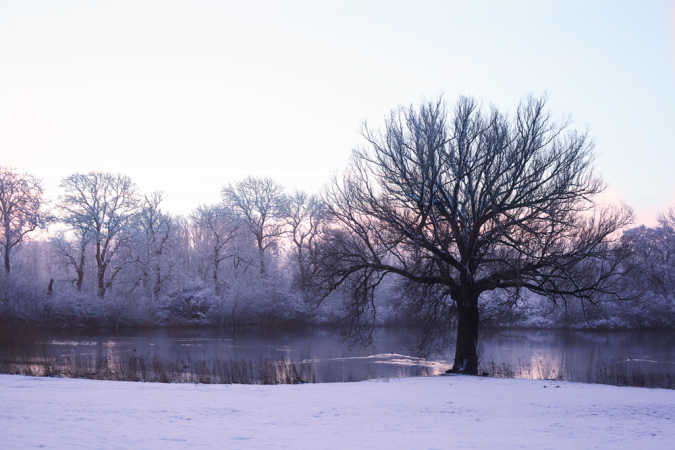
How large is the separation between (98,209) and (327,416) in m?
47.1

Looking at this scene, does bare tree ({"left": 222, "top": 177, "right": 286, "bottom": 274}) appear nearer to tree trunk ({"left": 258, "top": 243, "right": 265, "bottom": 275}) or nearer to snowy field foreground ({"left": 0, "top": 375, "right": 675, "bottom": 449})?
tree trunk ({"left": 258, "top": 243, "right": 265, "bottom": 275})

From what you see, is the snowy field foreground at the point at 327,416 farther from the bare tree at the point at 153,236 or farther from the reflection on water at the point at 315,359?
the bare tree at the point at 153,236

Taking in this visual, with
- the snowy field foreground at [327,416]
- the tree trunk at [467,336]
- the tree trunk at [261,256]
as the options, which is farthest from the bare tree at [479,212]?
the tree trunk at [261,256]

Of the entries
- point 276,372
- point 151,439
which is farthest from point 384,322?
point 151,439

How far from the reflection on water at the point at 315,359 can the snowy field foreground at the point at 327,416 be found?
5.18m

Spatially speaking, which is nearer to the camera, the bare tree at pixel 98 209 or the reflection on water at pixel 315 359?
the reflection on water at pixel 315 359

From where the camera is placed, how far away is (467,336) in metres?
18.9

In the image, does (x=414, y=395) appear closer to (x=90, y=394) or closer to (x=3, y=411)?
(x=90, y=394)

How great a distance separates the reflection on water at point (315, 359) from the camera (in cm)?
1920

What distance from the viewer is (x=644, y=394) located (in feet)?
44.0

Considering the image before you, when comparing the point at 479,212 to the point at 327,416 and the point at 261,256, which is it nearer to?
the point at 327,416

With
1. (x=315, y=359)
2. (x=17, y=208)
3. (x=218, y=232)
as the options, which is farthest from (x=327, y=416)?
(x=218, y=232)

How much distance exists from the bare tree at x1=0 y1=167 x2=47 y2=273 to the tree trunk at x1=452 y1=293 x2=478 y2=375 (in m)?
39.9

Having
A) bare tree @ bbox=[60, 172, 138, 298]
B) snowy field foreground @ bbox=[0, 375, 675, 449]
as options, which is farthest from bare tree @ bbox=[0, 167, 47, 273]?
snowy field foreground @ bbox=[0, 375, 675, 449]
